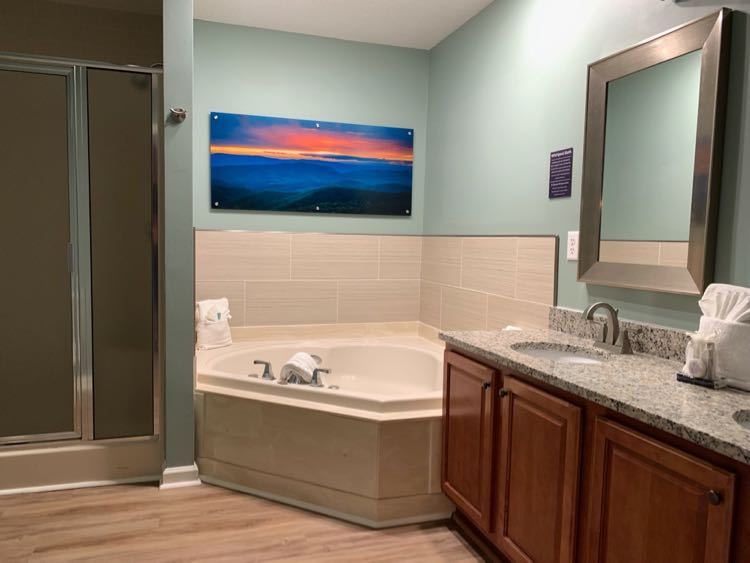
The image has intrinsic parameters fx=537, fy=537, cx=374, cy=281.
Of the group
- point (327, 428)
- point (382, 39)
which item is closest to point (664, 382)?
point (327, 428)

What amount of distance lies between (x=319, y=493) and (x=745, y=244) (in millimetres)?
1859

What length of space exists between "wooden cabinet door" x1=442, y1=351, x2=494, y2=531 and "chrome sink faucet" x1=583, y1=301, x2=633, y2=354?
1.43ft

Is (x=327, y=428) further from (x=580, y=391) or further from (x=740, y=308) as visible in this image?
(x=740, y=308)

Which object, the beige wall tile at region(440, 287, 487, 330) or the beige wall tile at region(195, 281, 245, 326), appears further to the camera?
the beige wall tile at region(195, 281, 245, 326)

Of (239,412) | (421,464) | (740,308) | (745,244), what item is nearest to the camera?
(740,308)

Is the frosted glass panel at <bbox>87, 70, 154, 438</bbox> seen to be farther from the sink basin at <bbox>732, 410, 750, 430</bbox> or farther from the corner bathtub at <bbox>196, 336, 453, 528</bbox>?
the sink basin at <bbox>732, 410, 750, 430</bbox>

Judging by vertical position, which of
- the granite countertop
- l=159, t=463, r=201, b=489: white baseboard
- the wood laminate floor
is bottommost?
the wood laminate floor

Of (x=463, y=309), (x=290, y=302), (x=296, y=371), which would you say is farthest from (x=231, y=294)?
(x=463, y=309)

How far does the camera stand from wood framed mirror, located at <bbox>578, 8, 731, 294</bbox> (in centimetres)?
164

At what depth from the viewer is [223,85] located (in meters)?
3.25

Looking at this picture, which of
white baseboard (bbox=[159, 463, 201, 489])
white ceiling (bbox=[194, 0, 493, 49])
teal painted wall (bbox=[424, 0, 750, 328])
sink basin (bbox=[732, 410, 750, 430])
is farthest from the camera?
white ceiling (bbox=[194, 0, 493, 49])

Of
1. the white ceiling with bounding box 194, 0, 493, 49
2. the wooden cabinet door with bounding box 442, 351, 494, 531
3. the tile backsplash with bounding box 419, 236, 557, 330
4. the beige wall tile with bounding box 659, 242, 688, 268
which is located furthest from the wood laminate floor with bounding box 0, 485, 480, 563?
the white ceiling with bounding box 194, 0, 493, 49

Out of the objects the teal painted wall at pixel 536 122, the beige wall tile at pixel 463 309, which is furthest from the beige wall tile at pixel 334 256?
the beige wall tile at pixel 463 309

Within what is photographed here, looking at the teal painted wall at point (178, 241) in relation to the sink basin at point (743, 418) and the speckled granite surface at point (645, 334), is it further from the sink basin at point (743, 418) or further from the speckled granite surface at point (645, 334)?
the sink basin at point (743, 418)
